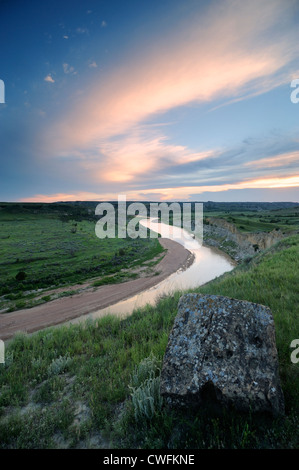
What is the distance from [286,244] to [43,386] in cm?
1826

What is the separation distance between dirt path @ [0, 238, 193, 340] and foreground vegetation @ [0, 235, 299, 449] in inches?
381

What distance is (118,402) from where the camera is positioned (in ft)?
13.1

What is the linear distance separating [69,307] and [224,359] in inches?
725

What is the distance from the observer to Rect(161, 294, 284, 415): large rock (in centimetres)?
298

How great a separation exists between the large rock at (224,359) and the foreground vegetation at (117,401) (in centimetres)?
23

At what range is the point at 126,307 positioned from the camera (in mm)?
18641

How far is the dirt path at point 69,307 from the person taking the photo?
1570 cm

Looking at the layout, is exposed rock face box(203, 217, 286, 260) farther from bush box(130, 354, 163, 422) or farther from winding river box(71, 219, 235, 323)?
bush box(130, 354, 163, 422)
